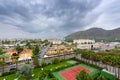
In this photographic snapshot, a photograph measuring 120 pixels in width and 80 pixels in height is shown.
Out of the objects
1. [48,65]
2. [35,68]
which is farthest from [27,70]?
[48,65]

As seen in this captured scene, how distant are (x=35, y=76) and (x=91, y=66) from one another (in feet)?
59.8

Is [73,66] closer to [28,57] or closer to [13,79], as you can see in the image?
[13,79]

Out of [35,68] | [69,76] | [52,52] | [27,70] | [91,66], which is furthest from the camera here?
[52,52]

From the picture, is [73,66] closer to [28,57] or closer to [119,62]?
[119,62]

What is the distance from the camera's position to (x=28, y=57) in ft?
154

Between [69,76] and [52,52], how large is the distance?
92.8 ft

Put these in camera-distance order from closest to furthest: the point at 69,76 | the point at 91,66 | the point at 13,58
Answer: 1. the point at 69,76
2. the point at 91,66
3. the point at 13,58

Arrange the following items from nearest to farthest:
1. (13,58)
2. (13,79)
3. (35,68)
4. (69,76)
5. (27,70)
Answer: (27,70) → (13,79) → (69,76) → (35,68) → (13,58)

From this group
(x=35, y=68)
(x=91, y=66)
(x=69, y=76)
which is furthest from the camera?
(x=91, y=66)

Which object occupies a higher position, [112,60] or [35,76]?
[112,60]

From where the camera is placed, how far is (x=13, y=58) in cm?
4350

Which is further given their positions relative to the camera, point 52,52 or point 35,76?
point 52,52

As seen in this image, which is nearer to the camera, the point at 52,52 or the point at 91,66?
the point at 91,66

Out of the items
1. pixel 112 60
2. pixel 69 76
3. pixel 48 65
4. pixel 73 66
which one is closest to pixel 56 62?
pixel 48 65
